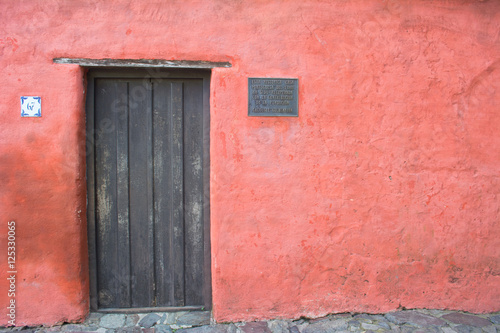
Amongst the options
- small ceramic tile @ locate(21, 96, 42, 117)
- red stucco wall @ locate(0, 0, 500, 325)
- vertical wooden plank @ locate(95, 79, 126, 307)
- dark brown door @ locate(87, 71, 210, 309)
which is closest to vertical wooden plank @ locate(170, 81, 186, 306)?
dark brown door @ locate(87, 71, 210, 309)

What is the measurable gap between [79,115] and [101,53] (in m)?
0.54

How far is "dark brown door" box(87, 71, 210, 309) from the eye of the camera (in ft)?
9.52

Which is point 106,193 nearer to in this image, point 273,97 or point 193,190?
point 193,190

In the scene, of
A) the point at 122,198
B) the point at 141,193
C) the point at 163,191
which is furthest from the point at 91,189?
the point at 163,191

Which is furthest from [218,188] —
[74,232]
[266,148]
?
[74,232]

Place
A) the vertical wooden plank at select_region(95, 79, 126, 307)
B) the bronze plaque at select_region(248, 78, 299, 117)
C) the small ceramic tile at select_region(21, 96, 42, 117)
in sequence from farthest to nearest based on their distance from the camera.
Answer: the vertical wooden plank at select_region(95, 79, 126, 307) → the bronze plaque at select_region(248, 78, 299, 117) → the small ceramic tile at select_region(21, 96, 42, 117)

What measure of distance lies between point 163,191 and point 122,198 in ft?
1.20

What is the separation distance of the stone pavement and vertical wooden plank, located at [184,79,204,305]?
275 mm

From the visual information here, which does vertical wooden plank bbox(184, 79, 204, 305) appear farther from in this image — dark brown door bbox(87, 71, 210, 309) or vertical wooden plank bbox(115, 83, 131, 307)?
vertical wooden plank bbox(115, 83, 131, 307)

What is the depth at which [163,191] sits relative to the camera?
9.71ft

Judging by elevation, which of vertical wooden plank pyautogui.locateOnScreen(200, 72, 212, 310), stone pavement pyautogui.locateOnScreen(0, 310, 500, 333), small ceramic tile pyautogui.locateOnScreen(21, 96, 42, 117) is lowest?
stone pavement pyautogui.locateOnScreen(0, 310, 500, 333)

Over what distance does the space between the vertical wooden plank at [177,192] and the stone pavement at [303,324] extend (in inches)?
10.4

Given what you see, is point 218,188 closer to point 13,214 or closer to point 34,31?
point 13,214

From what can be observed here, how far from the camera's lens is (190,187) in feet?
9.76
